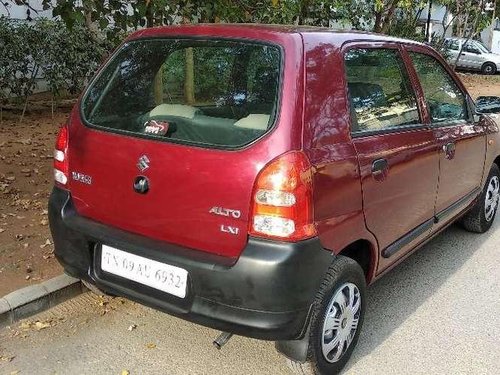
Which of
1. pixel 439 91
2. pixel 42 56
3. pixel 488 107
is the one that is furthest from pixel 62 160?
pixel 42 56

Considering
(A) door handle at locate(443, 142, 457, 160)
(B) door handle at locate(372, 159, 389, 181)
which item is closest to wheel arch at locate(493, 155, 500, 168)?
(A) door handle at locate(443, 142, 457, 160)

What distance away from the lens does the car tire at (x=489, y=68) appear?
24.2 meters

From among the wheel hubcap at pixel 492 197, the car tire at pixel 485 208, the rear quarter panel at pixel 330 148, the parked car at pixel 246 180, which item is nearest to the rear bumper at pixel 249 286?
the parked car at pixel 246 180

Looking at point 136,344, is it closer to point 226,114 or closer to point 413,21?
point 226,114

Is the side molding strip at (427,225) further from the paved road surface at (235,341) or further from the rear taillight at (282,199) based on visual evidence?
the rear taillight at (282,199)

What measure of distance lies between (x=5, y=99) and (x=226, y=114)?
661cm

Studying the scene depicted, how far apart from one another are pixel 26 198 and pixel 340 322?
3366 mm

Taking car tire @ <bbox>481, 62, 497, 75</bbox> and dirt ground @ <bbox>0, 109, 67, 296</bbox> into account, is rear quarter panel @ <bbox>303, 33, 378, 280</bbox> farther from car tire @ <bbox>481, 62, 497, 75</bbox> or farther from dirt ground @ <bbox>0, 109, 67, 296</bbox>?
car tire @ <bbox>481, 62, 497, 75</bbox>

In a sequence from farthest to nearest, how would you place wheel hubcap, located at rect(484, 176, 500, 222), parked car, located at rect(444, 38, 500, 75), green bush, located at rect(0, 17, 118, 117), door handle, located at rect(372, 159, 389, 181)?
parked car, located at rect(444, 38, 500, 75) → green bush, located at rect(0, 17, 118, 117) → wheel hubcap, located at rect(484, 176, 500, 222) → door handle, located at rect(372, 159, 389, 181)

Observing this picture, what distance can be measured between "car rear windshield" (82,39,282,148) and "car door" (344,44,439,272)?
20.5 inches

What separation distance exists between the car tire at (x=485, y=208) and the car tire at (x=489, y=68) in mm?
21444

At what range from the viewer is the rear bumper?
7.74 feet

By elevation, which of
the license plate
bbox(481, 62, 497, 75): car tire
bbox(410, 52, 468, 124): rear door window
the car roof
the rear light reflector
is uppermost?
the car roof

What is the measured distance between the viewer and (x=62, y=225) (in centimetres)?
289
